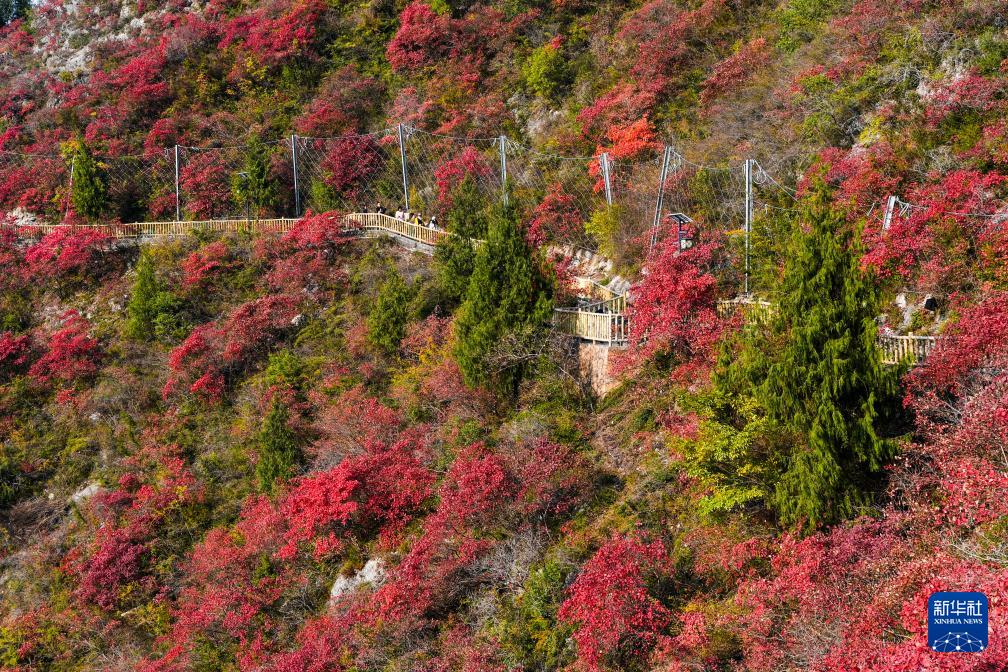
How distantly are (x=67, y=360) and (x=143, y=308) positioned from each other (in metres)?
3.04

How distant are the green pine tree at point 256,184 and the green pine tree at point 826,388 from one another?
971 inches

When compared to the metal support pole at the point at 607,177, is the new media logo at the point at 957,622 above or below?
below

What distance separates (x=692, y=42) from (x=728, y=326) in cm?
1794

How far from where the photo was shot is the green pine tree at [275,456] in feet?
72.3

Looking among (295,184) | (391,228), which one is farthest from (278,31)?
(391,228)

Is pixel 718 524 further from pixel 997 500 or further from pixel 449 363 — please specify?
pixel 449 363

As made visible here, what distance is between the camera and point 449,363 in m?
22.3

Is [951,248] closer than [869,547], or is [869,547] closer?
[869,547]

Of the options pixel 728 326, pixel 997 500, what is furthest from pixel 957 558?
pixel 728 326

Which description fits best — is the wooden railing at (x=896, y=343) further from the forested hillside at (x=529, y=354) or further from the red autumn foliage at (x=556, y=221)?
the red autumn foliage at (x=556, y=221)

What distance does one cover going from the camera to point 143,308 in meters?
29.8

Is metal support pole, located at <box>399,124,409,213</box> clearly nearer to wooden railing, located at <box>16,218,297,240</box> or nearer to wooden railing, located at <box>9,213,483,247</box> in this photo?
wooden railing, located at <box>9,213,483,247</box>

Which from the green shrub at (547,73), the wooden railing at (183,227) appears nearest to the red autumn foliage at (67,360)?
the wooden railing at (183,227)

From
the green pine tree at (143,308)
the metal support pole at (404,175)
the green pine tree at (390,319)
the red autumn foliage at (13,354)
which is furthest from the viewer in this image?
the metal support pole at (404,175)
